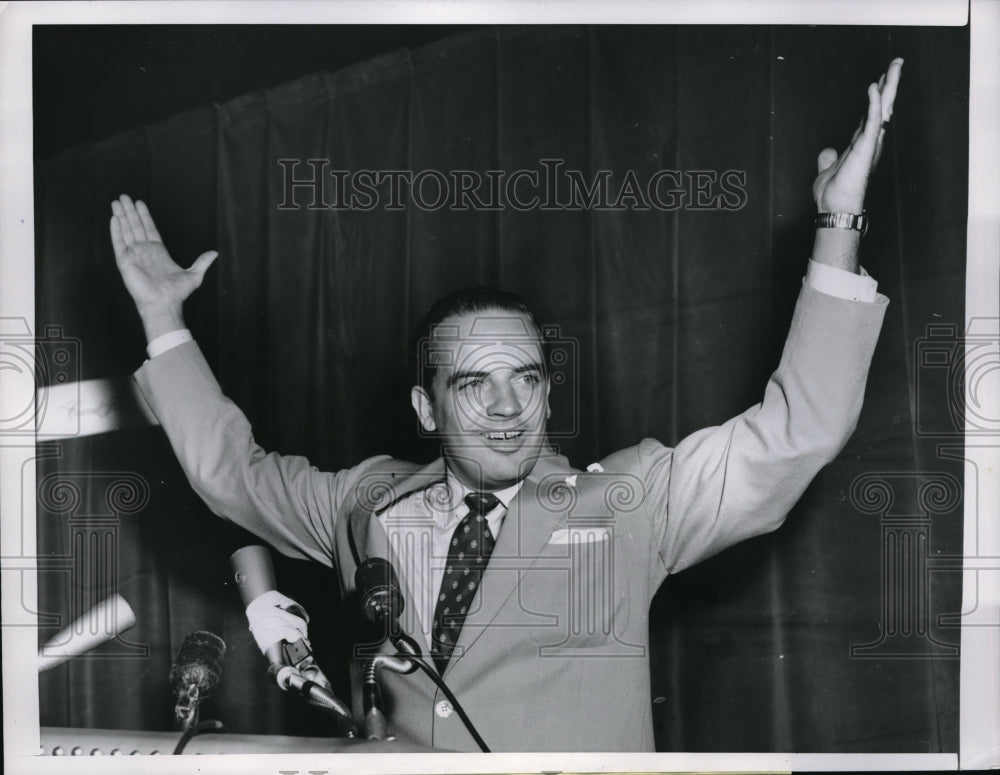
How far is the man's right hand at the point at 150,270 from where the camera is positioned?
2.14 metres

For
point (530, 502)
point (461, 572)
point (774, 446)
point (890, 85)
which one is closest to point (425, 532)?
point (461, 572)

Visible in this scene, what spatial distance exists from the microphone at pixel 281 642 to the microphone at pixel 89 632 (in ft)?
0.84

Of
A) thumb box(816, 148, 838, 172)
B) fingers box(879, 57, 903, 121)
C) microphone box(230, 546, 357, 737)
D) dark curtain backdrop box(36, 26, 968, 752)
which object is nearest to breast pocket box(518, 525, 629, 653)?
dark curtain backdrop box(36, 26, 968, 752)

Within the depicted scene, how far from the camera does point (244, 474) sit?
2.11 metres

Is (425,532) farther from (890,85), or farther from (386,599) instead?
(890,85)

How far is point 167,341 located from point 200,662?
0.67m

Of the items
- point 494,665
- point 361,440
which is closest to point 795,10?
point 361,440

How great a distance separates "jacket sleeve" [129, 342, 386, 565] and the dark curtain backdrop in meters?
0.05

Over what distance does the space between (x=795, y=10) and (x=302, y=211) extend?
1.10 meters

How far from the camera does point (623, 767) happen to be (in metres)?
2.08

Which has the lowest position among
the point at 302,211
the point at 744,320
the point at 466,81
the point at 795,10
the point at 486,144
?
the point at 744,320

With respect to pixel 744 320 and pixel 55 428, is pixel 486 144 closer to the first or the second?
pixel 744 320

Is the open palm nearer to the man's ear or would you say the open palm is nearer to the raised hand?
the man's ear

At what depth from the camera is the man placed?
2035 millimetres
